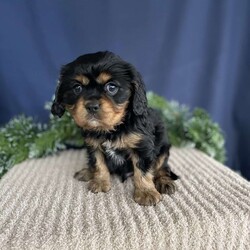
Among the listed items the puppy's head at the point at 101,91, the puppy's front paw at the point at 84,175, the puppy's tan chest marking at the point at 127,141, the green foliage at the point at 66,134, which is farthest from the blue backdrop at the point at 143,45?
the puppy's tan chest marking at the point at 127,141

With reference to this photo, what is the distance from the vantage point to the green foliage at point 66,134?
2602 millimetres

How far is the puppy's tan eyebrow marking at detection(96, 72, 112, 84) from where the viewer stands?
5.60 ft

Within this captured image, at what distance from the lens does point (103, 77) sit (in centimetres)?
171

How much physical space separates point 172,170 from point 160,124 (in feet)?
0.99

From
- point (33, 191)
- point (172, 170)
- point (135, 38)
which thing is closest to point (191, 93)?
point (135, 38)

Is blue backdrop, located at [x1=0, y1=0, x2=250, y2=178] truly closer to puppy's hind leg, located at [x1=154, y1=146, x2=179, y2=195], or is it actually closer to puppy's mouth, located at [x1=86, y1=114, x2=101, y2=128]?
puppy's hind leg, located at [x1=154, y1=146, x2=179, y2=195]

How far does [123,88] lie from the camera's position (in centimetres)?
176

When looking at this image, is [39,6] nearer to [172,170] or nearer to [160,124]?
[160,124]

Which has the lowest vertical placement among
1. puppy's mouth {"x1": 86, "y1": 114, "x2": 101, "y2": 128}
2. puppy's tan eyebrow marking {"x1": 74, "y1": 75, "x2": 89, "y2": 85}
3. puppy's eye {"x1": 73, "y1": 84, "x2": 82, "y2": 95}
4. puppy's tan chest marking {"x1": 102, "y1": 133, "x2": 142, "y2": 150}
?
puppy's tan chest marking {"x1": 102, "y1": 133, "x2": 142, "y2": 150}

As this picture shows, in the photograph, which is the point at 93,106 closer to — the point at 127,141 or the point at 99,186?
the point at 127,141

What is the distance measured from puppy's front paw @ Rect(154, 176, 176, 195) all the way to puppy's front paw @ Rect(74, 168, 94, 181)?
378 mm

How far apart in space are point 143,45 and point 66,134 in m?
0.96

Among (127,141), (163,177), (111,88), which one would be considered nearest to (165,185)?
(163,177)

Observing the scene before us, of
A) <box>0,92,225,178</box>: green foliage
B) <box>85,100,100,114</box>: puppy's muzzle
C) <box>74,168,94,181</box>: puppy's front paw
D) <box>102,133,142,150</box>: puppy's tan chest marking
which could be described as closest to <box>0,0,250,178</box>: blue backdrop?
<box>0,92,225,178</box>: green foliage
